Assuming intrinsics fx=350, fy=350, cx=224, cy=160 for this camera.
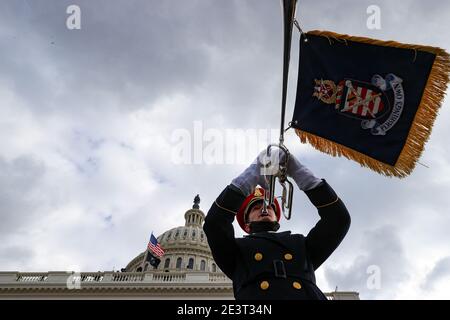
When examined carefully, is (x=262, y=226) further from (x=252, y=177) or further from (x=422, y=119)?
(x=422, y=119)

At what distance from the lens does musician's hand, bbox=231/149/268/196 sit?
3.11 m

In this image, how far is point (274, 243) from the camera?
3.27m

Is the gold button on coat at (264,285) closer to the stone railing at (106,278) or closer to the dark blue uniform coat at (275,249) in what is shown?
the dark blue uniform coat at (275,249)

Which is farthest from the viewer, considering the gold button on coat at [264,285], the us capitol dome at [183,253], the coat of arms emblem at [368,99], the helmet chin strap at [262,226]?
the us capitol dome at [183,253]

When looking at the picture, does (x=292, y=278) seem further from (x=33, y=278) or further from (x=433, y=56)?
(x=33, y=278)

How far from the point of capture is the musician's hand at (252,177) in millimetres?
3111

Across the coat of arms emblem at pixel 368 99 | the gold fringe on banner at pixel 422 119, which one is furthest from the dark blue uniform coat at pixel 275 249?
the coat of arms emblem at pixel 368 99

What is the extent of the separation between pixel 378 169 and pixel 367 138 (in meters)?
0.45

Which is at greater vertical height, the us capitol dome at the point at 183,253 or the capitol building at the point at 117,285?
the us capitol dome at the point at 183,253

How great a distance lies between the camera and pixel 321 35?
4734 mm

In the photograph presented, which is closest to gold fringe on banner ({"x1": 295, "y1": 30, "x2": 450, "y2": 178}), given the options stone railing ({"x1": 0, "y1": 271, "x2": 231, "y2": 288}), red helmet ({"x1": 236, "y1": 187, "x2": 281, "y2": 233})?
red helmet ({"x1": 236, "y1": 187, "x2": 281, "y2": 233})

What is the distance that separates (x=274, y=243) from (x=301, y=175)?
2.24 ft

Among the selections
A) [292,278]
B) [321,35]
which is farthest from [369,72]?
[292,278]
